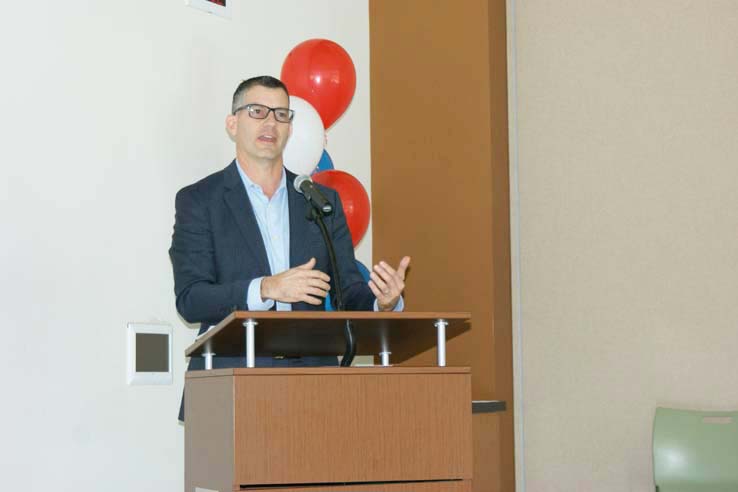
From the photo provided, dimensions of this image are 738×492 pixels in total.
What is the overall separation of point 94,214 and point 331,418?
75.8 inches

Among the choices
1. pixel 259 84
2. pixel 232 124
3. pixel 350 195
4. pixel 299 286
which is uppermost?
pixel 259 84

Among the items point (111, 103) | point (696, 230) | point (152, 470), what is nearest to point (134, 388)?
point (152, 470)

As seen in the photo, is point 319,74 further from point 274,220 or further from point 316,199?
point 316,199

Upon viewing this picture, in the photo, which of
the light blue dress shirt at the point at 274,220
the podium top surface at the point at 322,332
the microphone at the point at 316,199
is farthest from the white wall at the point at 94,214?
the microphone at the point at 316,199

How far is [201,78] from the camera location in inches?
161

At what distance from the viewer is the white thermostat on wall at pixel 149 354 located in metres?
3.65

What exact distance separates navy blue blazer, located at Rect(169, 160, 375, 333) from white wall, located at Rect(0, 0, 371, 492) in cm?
87

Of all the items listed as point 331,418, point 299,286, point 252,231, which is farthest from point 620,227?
point 331,418

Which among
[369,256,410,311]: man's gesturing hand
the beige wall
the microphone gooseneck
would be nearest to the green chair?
the beige wall

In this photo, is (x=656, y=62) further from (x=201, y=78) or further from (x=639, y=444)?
(x=201, y=78)

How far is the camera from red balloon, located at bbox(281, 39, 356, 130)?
12.8 ft

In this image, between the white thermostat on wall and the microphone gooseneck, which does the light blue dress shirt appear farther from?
the white thermostat on wall

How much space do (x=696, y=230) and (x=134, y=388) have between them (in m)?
2.34

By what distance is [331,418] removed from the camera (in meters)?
2.00
